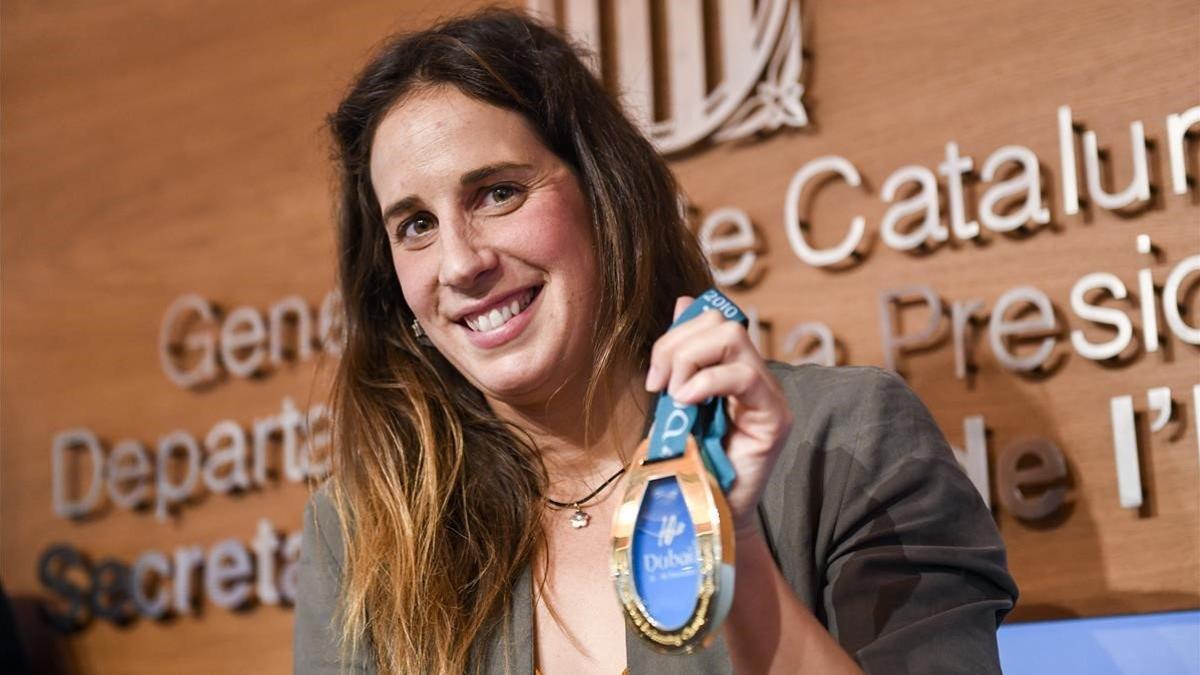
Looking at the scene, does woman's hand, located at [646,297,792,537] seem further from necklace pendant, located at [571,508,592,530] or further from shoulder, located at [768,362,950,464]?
necklace pendant, located at [571,508,592,530]

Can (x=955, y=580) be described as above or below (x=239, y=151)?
below

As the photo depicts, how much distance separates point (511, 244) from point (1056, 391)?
0.70 metres

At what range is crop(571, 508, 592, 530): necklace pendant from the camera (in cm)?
162

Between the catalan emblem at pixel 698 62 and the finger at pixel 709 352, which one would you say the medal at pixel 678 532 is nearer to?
the finger at pixel 709 352

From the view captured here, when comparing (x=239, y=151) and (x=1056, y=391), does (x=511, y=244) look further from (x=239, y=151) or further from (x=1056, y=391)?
(x=239, y=151)

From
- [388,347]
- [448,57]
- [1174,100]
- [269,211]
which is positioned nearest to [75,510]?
[269,211]

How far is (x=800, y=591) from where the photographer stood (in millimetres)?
1393

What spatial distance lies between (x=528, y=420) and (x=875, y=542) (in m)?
0.48

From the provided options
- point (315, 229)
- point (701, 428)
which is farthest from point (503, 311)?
point (315, 229)

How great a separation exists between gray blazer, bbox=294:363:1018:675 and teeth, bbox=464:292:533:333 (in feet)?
0.99

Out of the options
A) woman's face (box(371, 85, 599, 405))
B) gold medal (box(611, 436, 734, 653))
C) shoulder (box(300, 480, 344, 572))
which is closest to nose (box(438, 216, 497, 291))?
woman's face (box(371, 85, 599, 405))

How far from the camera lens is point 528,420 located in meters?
1.67

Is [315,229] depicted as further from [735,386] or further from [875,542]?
[735,386]

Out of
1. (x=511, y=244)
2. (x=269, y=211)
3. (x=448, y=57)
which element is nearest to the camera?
(x=511, y=244)
